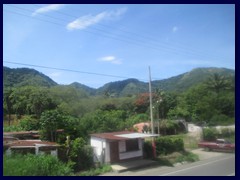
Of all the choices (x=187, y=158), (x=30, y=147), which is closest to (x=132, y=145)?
(x=187, y=158)

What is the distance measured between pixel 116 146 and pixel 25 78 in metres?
3.90

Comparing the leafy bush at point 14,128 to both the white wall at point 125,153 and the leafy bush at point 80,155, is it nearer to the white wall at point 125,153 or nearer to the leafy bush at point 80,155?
the leafy bush at point 80,155

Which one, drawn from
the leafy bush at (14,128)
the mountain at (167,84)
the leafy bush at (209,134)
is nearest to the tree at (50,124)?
the leafy bush at (14,128)

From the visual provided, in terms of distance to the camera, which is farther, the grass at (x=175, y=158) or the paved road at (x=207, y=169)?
the grass at (x=175, y=158)

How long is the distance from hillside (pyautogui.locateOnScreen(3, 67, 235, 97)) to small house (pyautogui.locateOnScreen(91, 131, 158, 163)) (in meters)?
2.07

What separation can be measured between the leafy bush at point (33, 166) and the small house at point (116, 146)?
70.5 inches

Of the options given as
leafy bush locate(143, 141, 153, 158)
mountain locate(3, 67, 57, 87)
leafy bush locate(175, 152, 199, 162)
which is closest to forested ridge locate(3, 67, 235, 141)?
mountain locate(3, 67, 57, 87)

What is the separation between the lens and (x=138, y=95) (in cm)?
1372

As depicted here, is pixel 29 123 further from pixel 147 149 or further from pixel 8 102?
pixel 147 149

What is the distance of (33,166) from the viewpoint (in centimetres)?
685

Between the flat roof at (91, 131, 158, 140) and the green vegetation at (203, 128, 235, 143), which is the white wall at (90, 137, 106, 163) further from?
the green vegetation at (203, 128, 235, 143)

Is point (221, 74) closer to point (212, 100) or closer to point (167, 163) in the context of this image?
point (212, 100)

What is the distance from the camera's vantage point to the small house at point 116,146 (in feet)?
31.1
